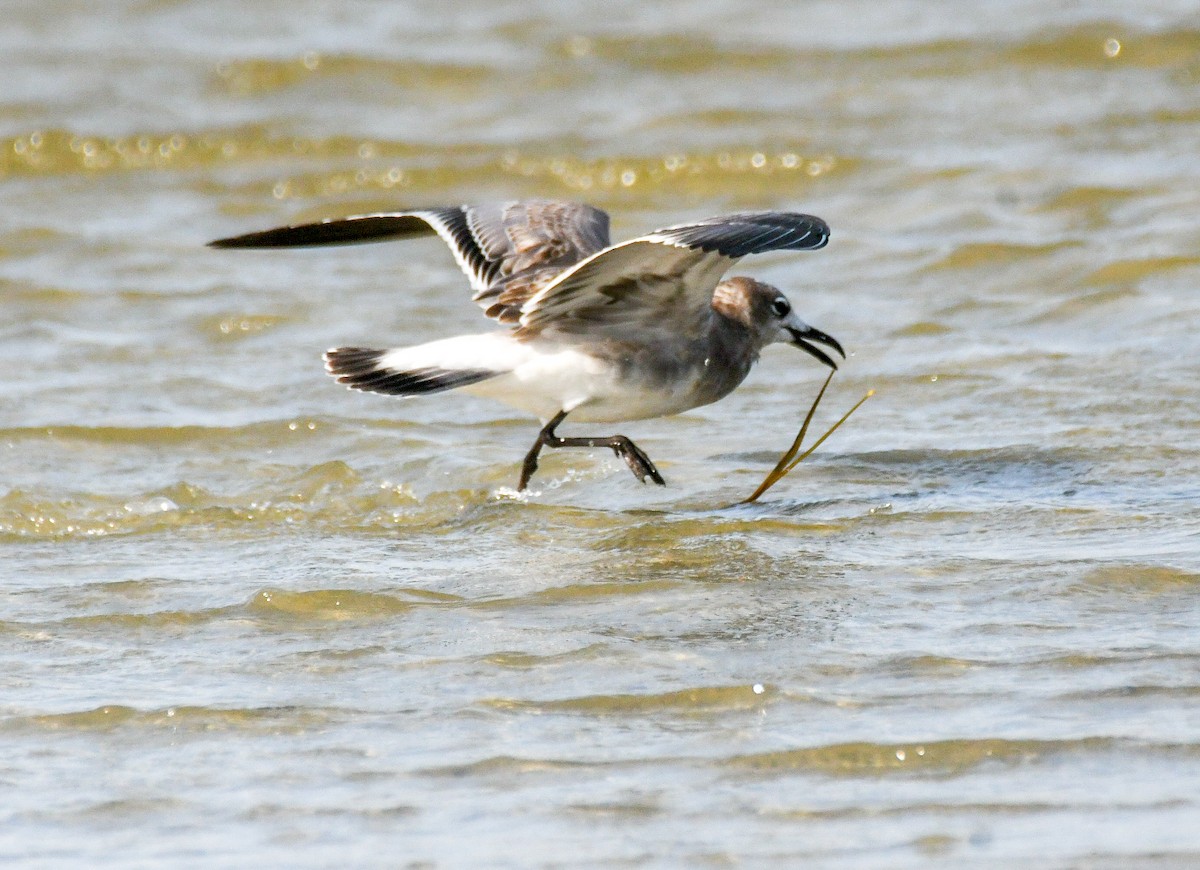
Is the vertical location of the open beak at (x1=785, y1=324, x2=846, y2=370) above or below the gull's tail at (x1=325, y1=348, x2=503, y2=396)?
below

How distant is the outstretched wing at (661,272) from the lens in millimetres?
5219

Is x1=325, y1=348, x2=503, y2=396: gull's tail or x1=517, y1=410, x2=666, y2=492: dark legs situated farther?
x1=517, y1=410, x2=666, y2=492: dark legs

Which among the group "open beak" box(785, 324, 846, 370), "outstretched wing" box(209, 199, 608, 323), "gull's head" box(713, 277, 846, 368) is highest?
"outstretched wing" box(209, 199, 608, 323)

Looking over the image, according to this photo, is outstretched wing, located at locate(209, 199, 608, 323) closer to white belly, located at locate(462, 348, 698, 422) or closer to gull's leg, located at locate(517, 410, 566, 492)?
white belly, located at locate(462, 348, 698, 422)

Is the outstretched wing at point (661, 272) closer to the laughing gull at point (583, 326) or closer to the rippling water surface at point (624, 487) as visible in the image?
the laughing gull at point (583, 326)

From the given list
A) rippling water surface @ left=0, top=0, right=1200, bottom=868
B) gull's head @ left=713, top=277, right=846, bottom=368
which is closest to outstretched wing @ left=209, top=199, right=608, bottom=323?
gull's head @ left=713, top=277, right=846, bottom=368

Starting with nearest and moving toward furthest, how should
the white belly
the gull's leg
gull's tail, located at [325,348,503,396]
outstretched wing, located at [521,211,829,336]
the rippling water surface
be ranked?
1. the rippling water surface
2. outstretched wing, located at [521,211,829,336]
3. gull's tail, located at [325,348,503,396]
4. the white belly
5. the gull's leg

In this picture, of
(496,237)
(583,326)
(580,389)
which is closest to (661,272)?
(583,326)

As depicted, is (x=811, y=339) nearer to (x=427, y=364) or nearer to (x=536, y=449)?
(x=536, y=449)

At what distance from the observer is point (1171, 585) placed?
4691 mm

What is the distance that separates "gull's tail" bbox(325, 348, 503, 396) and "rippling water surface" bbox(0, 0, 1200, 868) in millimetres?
425

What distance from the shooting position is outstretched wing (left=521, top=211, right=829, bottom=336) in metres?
5.22

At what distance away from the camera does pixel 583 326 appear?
6.15 metres

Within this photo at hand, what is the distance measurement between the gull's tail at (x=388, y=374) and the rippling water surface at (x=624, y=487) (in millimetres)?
425
